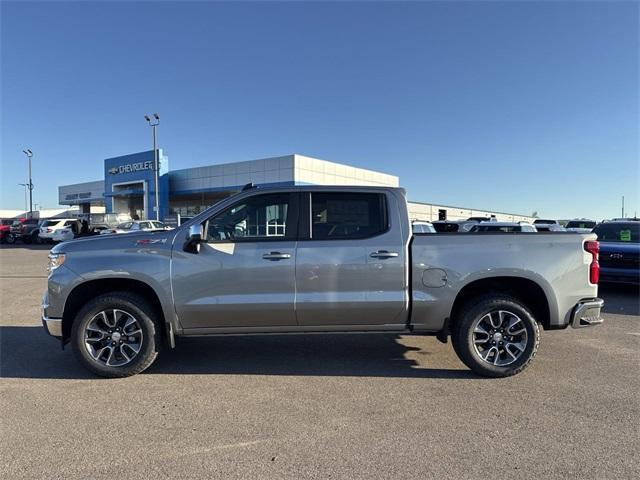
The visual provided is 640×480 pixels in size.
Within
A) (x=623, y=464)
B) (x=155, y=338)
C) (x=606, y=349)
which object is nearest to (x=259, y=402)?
(x=155, y=338)

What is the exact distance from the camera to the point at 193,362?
17.0 feet

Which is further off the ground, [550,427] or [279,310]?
[279,310]

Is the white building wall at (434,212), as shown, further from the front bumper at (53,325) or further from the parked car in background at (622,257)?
the front bumper at (53,325)

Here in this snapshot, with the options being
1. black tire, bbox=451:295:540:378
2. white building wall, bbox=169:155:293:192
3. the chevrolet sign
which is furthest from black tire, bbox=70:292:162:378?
the chevrolet sign

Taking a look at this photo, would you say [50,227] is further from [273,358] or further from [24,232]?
[273,358]

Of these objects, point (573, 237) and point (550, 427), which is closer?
point (550, 427)

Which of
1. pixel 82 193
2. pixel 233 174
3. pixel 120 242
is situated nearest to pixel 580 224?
pixel 120 242

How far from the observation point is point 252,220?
4.75 m

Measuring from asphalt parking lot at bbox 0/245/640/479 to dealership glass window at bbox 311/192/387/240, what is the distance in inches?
59.6

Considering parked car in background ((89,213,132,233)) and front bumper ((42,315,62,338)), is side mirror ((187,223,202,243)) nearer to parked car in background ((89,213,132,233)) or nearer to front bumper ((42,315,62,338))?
front bumper ((42,315,62,338))

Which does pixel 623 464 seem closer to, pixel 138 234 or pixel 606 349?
pixel 606 349

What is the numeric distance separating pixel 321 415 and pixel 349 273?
56.5 inches

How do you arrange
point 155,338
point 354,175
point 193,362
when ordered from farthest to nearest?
point 354,175 < point 193,362 < point 155,338

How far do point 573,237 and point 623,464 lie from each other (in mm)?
2412
